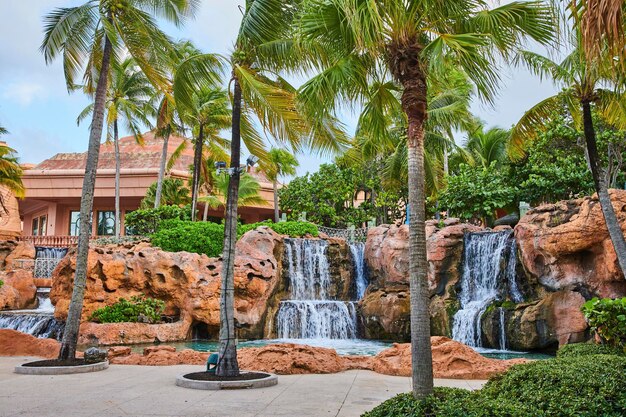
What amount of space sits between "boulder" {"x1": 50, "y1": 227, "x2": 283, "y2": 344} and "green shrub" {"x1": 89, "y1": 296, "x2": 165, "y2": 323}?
517 millimetres

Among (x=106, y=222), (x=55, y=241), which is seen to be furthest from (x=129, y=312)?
(x=106, y=222)

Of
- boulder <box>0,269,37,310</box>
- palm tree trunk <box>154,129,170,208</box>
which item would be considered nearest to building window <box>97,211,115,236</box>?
palm tree trunk <box>154,129,170,208</box>

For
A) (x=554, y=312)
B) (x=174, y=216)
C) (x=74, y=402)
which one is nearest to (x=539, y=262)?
(x=554, y=312)

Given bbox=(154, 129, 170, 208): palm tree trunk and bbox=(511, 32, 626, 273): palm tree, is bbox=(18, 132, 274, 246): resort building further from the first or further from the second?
bbox=(511, 32, 626, 273): palm tree

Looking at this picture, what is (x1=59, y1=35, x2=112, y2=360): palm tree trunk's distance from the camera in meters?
10.6

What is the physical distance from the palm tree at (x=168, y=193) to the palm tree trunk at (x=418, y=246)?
1334 inches

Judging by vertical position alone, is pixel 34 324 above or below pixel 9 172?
below

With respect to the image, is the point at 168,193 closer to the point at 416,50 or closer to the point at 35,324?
the point at 35,324

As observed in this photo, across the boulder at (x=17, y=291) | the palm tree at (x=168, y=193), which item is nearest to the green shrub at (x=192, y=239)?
the boulder at (x=17, y=291)

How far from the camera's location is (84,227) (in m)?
11.2

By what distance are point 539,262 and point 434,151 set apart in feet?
32.8

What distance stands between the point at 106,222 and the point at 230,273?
41.1 metres

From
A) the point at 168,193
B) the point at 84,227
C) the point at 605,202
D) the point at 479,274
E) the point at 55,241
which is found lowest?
the point at 479,274

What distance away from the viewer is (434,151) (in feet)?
89.5
